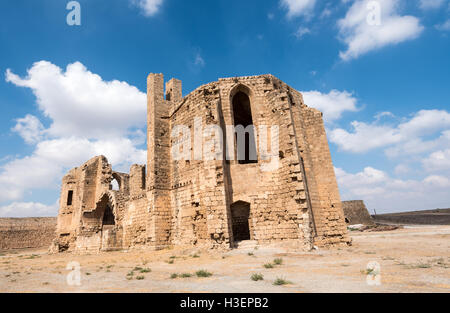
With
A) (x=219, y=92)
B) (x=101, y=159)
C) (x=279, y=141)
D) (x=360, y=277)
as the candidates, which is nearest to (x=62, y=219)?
(x=101, y=159)

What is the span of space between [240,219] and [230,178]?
7.13 ft

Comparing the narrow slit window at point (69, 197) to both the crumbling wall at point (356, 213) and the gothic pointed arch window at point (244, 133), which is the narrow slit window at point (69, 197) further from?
the crumbling wall at point (356, 213)

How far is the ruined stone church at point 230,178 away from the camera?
1100 cm

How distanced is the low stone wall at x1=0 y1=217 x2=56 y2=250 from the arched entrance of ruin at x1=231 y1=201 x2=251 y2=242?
26.4 m

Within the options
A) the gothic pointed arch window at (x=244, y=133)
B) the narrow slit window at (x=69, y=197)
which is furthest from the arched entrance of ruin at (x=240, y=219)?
the narrow slit window at (x=69, y=197)

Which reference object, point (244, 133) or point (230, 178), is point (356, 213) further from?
point (230, 178)

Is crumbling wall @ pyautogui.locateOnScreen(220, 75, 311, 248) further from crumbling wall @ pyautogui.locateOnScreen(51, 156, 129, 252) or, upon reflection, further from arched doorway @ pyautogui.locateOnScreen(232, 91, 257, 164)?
crumbling wall @ pyautogui.locateOnScreen(51, 156, 129, 252)

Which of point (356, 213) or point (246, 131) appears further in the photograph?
point (356, 213)

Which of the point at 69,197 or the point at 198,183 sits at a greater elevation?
the point at 69,197

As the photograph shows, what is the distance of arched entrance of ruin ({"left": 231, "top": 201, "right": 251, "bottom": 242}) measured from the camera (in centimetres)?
1222

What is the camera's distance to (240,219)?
12609 millimetres

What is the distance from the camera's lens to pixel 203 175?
12.1 metres

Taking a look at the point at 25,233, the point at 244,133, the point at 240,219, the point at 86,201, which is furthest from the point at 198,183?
the point at 25,233

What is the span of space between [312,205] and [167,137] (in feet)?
29.9
